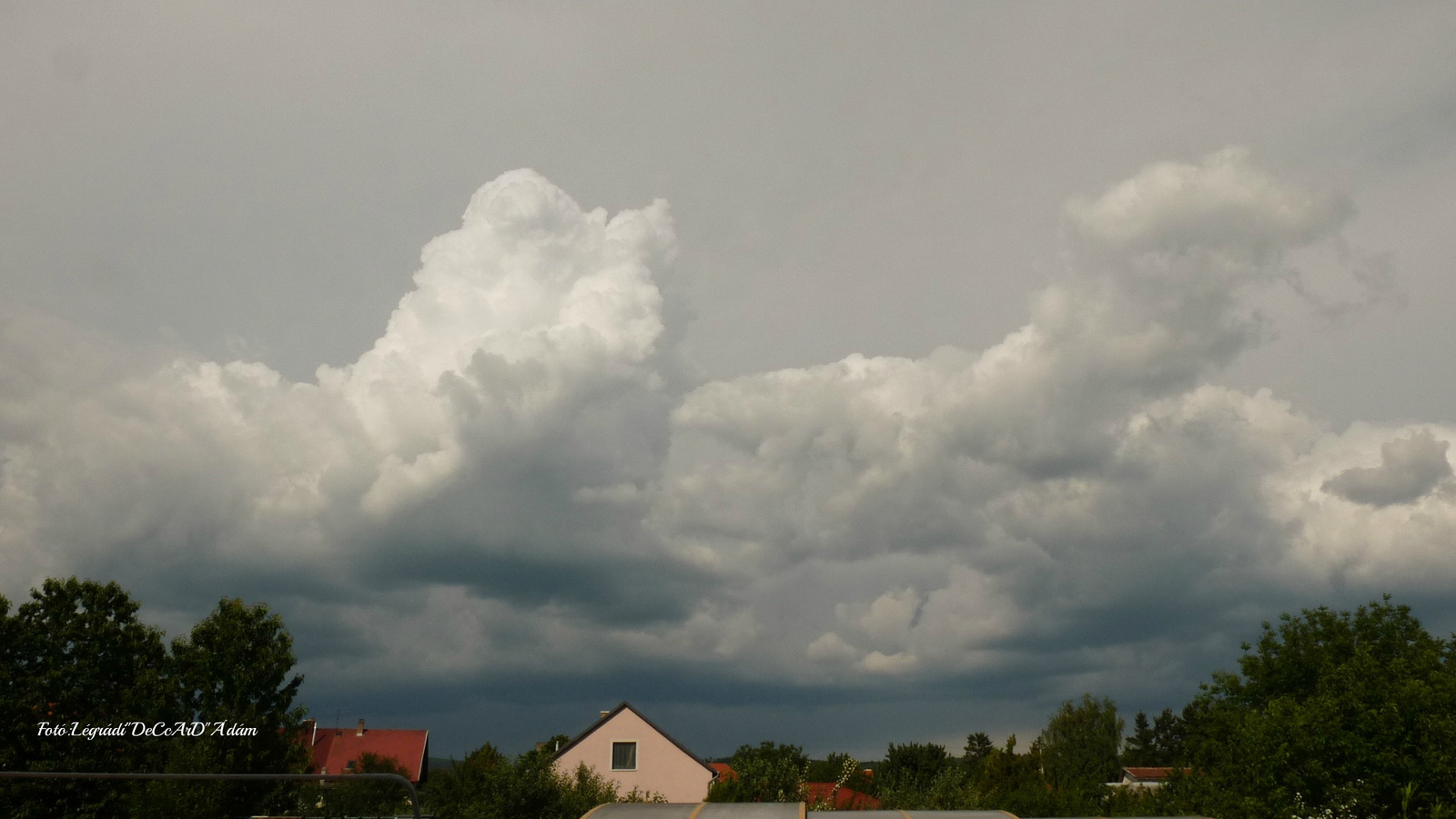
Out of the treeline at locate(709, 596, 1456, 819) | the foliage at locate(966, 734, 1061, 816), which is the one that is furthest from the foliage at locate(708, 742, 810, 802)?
the foliage at locate(966, 734, 1061, 816)

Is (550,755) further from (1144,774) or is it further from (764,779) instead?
(1144,774)

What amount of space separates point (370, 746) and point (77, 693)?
2689 inches

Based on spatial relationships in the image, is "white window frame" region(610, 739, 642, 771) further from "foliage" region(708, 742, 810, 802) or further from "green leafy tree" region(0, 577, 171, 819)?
"green leafy tree" region(0, 577, 171, 819)

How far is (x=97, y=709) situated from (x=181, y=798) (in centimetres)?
775

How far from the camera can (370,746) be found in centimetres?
11994

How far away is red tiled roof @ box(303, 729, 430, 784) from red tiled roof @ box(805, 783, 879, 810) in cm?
5659

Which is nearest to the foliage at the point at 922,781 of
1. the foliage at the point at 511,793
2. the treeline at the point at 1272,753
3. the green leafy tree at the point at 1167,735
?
the treeline at the point at 1272,753

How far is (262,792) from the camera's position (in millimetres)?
59969

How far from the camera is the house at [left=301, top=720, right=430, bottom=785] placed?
11556 centimetres

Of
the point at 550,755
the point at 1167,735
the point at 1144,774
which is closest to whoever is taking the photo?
the point at 550,755

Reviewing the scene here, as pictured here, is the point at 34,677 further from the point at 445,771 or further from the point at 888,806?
the point at 888,806

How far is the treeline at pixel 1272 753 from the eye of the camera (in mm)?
42219

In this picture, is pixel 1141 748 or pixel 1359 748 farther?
pixel 1141 748

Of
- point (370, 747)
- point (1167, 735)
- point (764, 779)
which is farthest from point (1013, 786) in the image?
point (1167, 735)
